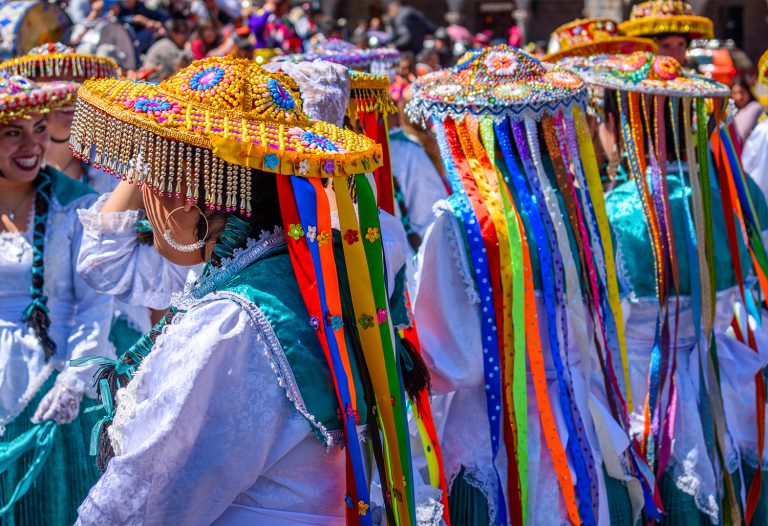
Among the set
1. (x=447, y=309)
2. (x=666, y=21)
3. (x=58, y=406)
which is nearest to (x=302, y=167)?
(x=447, y=309)

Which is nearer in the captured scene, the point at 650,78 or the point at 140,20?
the point at 650,78

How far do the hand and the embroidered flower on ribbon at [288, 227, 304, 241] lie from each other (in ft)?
6.16

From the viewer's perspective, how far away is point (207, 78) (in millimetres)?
1938

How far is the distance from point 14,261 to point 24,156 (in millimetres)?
408

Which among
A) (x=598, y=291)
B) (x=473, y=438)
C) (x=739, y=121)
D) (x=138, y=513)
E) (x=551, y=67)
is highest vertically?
(x=551, y=67)

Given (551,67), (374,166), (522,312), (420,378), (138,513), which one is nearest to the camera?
(138,513)

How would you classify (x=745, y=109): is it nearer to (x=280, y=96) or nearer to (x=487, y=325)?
(x=487, y=325)


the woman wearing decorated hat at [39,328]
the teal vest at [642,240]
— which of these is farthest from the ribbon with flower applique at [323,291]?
the woman wearing decorated hat at [39,328]

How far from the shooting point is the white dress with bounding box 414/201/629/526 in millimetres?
2857

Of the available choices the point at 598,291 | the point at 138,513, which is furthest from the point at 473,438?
the point at 138,513

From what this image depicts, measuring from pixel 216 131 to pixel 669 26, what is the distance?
17.1 ft

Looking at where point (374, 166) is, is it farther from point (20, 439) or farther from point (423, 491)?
Answer: point (20, 439)

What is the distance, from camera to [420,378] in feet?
7.81

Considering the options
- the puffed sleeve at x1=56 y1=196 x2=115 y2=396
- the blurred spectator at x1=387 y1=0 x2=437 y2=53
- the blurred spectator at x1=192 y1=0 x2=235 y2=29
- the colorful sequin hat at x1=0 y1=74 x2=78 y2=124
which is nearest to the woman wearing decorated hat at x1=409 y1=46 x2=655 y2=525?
the puffed sleeve at x1=56 y1=196 x2=115 y2=396
